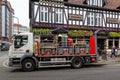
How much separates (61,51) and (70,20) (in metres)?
14.5

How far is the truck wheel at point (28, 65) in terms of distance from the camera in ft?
53.9

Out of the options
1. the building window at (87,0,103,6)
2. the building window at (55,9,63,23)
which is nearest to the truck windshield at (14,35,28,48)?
the building window at (55,9,63,23)

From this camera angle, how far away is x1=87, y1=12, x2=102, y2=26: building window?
A: 33188mm

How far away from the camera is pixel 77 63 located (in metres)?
17.7

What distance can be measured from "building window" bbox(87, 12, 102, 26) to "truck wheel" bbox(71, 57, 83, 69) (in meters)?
15.9

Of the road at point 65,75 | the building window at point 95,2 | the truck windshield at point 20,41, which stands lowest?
the road at point 65,75

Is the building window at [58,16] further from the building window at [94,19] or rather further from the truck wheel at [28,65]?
the truck wheel at [28,65]

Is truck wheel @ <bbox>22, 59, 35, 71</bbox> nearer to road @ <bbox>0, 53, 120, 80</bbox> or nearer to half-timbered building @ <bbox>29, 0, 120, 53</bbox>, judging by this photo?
road @ <bbox>0, 53, 120, 80</bbox>

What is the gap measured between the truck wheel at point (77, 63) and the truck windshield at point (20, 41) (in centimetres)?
373

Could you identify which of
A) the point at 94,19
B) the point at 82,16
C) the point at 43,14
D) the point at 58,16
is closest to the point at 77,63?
the point at 43,14

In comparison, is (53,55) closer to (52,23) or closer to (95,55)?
(95,55)

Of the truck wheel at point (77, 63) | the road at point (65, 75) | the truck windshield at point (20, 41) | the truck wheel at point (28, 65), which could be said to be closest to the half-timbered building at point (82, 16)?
the truck windshield at point (20, 41)

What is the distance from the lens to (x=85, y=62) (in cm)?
1811

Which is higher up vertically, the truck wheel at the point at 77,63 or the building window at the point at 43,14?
the building window at the point at 43,14
